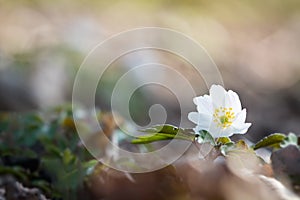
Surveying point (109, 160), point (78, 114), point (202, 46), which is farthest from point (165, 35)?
point (109, 160)

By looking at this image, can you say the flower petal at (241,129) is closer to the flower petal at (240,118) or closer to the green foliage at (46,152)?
the flower petal at (240,118)

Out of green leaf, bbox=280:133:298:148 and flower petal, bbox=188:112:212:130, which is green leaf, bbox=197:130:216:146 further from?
green leaf, bbox=280:133:298:148

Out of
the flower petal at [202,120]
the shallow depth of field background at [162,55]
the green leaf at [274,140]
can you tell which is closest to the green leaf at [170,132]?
the flower petal at [202,120]

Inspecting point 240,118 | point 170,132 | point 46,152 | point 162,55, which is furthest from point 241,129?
point 162,55

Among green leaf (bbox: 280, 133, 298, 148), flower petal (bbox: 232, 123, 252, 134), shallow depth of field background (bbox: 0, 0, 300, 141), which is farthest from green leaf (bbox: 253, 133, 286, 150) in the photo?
shallow depth of field background (bbox: 0, 0, 300, 141)

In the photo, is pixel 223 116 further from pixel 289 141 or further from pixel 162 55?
pixel 162 55
